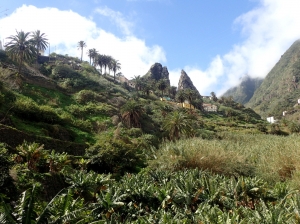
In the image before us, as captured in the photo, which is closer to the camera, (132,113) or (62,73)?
(132,113)

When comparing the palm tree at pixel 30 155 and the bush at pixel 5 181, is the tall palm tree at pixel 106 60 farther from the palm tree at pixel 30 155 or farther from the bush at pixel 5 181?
the bush at pixel 5 181

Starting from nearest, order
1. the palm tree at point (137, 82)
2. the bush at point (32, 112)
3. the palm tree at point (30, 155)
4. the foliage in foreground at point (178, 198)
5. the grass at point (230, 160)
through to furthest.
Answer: the foliage in foreground at point (178, 198) < the palm tree at point (30, 155) < the grass at point (230, 160) < the bush at point (32, 112) < the palm tree at point (137, 82)

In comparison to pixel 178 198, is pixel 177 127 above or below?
above

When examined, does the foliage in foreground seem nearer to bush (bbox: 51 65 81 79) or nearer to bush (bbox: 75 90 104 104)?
bush (bbox: 75 90 104 104)

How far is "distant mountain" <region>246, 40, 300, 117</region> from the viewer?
127256 millimetres

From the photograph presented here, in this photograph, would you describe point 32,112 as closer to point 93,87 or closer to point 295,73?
point 93,87

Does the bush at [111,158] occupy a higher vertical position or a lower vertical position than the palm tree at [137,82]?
lower

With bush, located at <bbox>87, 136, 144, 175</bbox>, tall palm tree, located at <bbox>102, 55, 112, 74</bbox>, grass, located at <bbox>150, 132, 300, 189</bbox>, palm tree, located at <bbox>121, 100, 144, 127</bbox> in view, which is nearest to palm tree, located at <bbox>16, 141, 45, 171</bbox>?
bush, located at <bbox>87, 136, 144, 175</bbox>

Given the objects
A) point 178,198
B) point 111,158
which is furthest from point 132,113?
point 178,198

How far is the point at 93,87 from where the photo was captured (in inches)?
2375

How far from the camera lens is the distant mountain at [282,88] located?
127256 mm

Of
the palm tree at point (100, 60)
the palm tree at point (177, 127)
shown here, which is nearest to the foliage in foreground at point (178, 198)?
the palm tree at point (177, 127)

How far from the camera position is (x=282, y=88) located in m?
146

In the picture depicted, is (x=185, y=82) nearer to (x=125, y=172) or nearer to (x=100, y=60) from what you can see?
(x=100, y=60)
